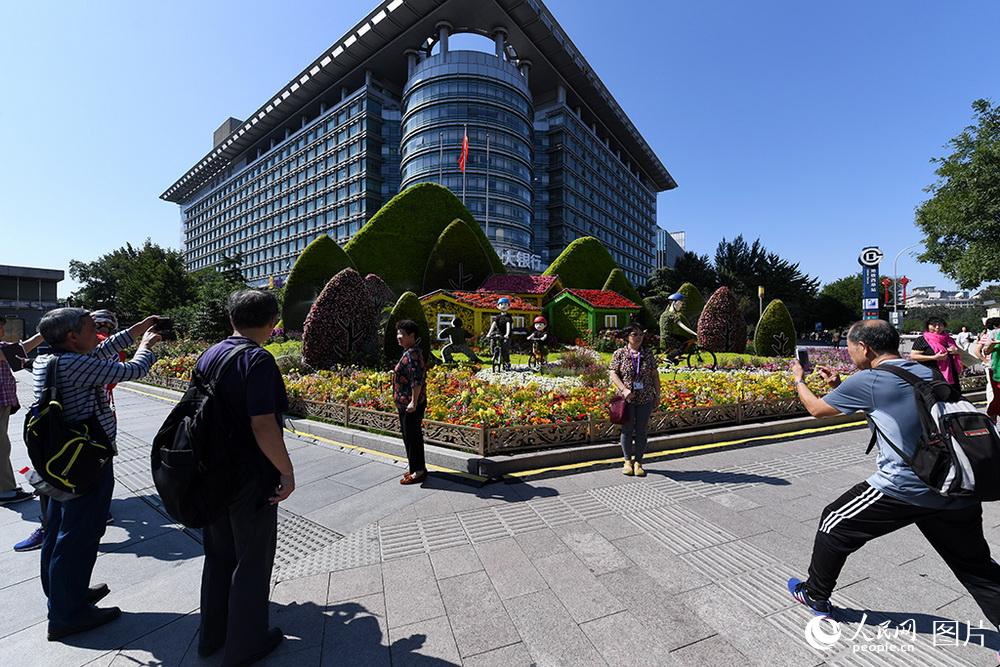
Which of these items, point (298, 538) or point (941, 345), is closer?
point (298, 538)

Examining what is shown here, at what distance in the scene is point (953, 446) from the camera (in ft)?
6.77

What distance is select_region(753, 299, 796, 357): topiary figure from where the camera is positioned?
2067 cm

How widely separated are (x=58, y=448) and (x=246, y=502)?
138 cm

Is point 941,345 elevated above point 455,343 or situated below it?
above

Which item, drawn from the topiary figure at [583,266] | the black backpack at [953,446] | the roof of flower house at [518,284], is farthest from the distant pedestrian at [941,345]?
the topiary figure at [583,266]

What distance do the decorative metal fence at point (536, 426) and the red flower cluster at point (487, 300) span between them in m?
14.1

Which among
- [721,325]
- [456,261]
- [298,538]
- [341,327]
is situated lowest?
[298,538]

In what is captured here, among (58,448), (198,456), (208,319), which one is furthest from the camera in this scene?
(208,319)

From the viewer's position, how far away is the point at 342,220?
6097cm

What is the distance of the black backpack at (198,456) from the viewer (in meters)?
1.99

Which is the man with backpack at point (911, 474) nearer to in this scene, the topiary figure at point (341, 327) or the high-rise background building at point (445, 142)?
the topiary figure at point (341, 327)

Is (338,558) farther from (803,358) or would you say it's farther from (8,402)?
(8,402)

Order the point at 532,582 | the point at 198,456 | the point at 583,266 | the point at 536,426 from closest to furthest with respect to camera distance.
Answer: the point at 198,456
the point at 532,582
the point at 536,426
the point at 583,266

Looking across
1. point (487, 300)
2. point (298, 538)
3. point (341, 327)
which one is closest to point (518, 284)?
point (487, 300)
